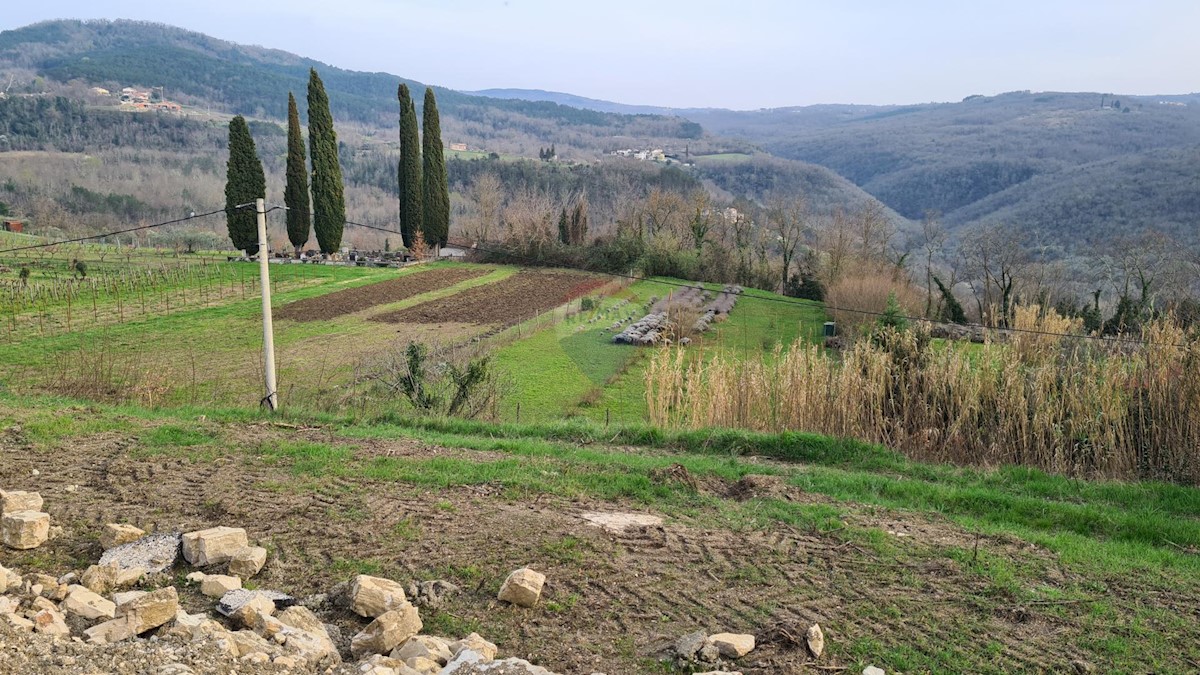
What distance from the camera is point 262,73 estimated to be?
5089 inches

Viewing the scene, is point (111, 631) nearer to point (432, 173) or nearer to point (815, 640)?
point (815, 640)

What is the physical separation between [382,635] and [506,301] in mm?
21526

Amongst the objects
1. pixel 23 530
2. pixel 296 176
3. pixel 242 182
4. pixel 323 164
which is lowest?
pixel 23 530

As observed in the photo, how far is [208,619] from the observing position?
4.42 m

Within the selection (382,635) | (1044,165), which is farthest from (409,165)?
(1044,165)

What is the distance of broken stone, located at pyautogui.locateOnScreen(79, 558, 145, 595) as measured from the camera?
16.0 ft

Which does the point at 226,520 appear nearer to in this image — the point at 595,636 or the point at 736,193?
the point at 595,636

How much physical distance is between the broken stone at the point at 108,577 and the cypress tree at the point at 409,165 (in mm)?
29916

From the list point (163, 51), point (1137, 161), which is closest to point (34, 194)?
point (1137, 161)

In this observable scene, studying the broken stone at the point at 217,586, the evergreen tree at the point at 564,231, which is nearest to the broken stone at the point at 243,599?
the broken stone at the point at 217,586

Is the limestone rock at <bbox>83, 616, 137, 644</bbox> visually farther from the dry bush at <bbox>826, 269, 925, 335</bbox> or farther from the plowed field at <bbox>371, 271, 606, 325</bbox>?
the dry bush at <bbox>826, 269, 925, 335</bbox>

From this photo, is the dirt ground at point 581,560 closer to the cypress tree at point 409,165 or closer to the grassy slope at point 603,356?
the grassy slope at point 603,356

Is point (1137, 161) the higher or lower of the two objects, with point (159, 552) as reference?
higher

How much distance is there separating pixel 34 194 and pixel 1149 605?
70732mm
